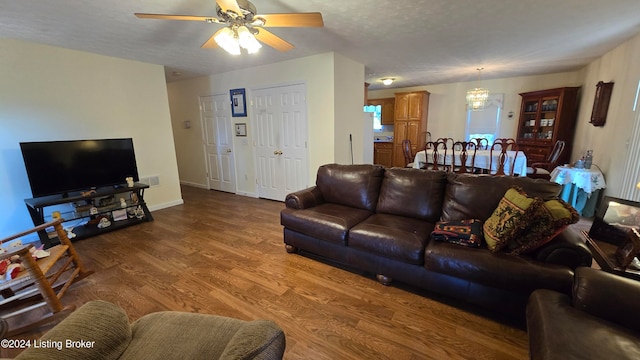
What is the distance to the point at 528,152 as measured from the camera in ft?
18.3

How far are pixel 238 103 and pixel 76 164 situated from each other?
8.35 feet

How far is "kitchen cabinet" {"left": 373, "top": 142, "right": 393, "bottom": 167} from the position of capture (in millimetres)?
7276

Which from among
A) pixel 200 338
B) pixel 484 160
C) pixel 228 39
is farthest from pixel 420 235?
pixel 484 160

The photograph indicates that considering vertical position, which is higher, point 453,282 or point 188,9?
point 188,9

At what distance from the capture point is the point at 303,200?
9.00 ft

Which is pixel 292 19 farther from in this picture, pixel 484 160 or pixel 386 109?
pixel 386 109

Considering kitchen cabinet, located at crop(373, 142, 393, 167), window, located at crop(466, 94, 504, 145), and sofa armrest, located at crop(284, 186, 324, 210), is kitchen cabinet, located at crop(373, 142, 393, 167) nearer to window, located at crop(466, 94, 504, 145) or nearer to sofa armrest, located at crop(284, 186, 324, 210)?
window, located at crop(466, 94, 504, 145)

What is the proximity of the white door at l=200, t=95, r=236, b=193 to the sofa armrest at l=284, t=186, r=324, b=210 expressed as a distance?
2874mm

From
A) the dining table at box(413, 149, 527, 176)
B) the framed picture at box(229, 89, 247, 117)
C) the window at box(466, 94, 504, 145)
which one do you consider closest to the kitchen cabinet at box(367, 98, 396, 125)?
the window at box(466, 94, 504, 145)

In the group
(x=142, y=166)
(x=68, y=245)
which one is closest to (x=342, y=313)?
(x=68, y=245)

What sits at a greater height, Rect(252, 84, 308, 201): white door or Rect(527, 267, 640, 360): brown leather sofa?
Rect(252, 84, 308, 201): white door

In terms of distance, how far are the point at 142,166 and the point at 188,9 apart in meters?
2.79

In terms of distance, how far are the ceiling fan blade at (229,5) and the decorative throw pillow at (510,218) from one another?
2346mm

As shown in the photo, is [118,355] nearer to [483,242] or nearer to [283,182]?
[483,242]
